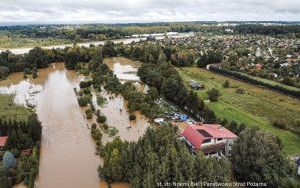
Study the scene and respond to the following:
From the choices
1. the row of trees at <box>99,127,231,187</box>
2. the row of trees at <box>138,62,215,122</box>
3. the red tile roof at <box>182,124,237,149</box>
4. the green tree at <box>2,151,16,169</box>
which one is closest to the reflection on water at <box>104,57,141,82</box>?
the row of trees at <box>138,62,215,122</box>

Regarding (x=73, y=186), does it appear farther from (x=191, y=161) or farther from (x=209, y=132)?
(x=209, y=132)

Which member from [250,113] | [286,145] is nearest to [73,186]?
[286,145]

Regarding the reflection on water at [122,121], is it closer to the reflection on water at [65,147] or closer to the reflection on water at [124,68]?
the reflection on water at [65,147]

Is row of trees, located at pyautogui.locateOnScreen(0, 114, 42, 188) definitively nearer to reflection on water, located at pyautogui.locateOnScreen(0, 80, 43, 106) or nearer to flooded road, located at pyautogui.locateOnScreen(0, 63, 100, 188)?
flooded road, located at pyautogui.locateOnScreen(0, 63, 100, 188)

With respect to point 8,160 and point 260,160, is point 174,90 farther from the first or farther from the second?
point 8,160

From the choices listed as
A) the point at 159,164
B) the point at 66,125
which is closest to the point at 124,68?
the point at 66,125
